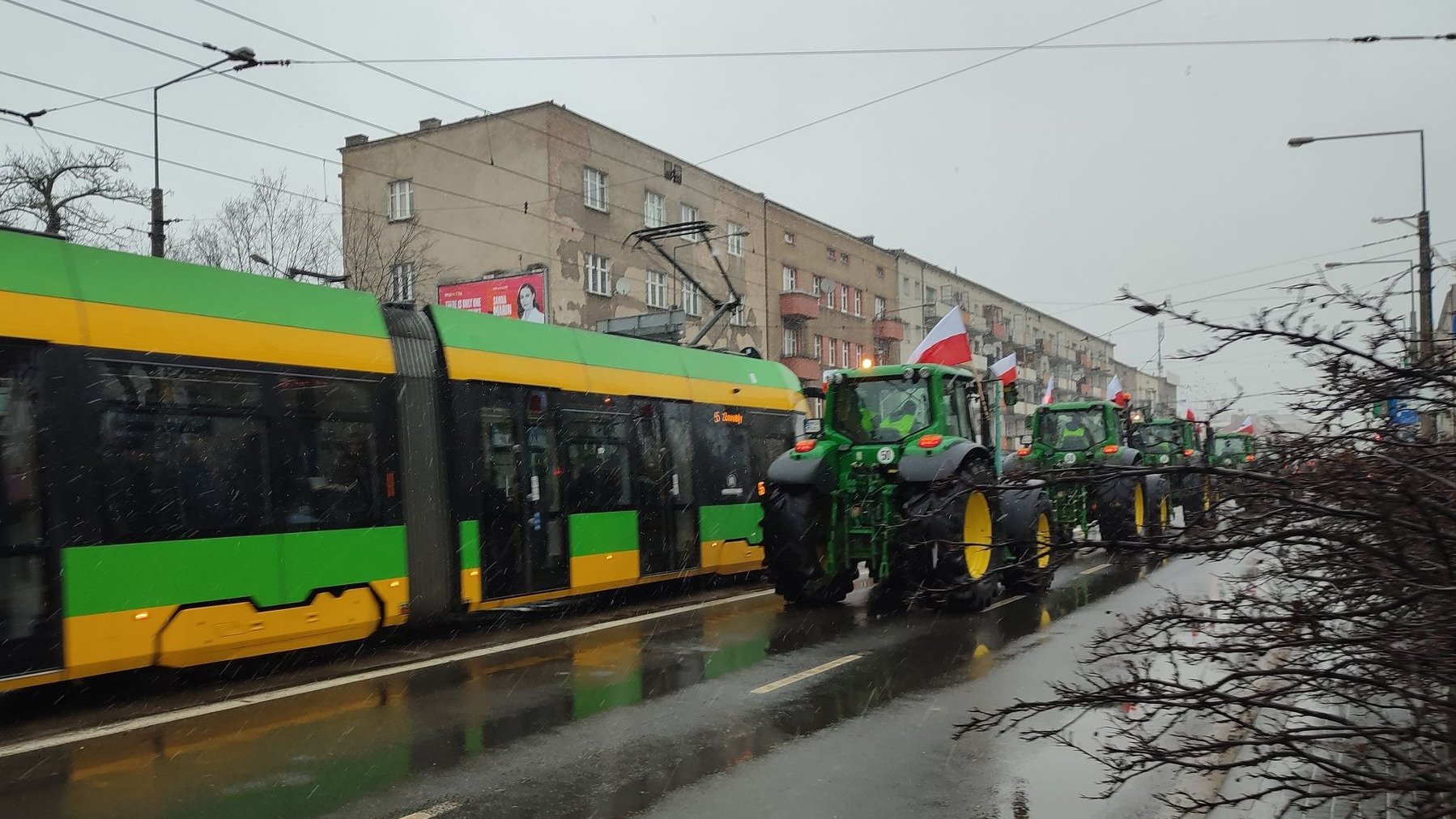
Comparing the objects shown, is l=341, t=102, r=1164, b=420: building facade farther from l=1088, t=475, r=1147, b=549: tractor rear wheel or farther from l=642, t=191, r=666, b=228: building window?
l=1088, t=475, r=1147, b=549: tractor rear wheel

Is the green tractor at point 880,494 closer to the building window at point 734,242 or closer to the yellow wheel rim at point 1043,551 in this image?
the yellow wheel rim at point 1043,551

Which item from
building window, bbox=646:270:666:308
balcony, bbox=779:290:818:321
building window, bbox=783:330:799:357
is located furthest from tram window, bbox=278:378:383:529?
building window, bbox=783:330:799:357

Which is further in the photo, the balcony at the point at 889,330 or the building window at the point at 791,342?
the balcony at the point at 889,330

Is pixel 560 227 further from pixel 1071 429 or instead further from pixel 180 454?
pixel 180 454

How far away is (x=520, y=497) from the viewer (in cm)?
1123

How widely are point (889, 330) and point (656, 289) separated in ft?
64.6

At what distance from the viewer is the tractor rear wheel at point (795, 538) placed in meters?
11.5

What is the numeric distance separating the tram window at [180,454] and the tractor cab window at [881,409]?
6.28 meters

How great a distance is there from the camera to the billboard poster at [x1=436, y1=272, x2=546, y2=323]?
29.2 m

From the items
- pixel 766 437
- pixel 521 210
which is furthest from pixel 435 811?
pixel 521 210

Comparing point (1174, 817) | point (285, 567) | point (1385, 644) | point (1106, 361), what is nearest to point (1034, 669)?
point (1174, 817)

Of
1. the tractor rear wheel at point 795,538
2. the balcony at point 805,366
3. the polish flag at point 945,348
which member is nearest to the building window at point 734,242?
the balcony at point 805,366

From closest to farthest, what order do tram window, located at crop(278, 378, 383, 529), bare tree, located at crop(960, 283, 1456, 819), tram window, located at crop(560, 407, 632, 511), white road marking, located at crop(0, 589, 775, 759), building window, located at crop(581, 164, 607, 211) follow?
bare tree, located at crop(960, 283, 1456, 819), white road marking, located at crop(0, 589, 775, 759), tram window, located at crop(278, 378, 383, 529), tram window, located at crop(560, 407, 632, 511), building window, located at crop(581, 164, 607, 211)

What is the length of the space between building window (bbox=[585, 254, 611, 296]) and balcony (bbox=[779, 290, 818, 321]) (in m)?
11.1
